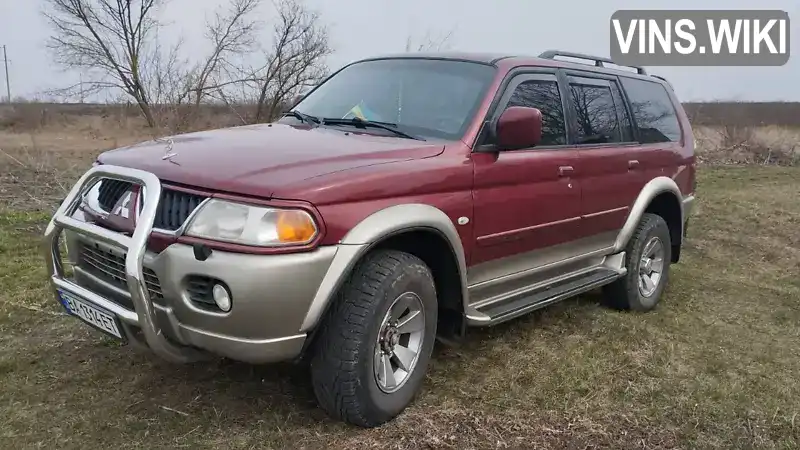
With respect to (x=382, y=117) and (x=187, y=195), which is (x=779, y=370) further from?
(x=187, y=195)

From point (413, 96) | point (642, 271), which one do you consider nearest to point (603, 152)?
point (642, 271)

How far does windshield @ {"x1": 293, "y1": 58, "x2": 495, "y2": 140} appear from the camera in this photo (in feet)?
12.4

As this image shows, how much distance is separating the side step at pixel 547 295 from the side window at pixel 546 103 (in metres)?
0.93

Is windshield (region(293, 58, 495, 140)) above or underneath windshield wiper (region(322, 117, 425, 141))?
above

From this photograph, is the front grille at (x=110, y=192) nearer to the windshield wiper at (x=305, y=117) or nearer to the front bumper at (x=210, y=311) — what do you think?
the front bumper at (x=210, y=311)

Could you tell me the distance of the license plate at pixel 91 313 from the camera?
117 inches

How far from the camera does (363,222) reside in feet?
9.64

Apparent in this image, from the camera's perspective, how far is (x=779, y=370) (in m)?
4.21

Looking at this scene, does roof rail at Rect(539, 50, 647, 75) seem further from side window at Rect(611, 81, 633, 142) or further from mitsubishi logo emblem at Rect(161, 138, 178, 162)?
mitsubishi logo emblem at Rect(161, 138, 178, 162)

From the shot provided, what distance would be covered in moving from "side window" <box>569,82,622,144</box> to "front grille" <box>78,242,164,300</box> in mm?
2829

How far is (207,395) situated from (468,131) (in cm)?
196

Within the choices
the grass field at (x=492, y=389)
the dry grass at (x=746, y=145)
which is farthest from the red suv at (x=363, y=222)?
the dry grass at (x=746, y=145)

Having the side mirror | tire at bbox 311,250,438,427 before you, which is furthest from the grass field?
the side mirror

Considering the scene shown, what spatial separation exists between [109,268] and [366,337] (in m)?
1.21
